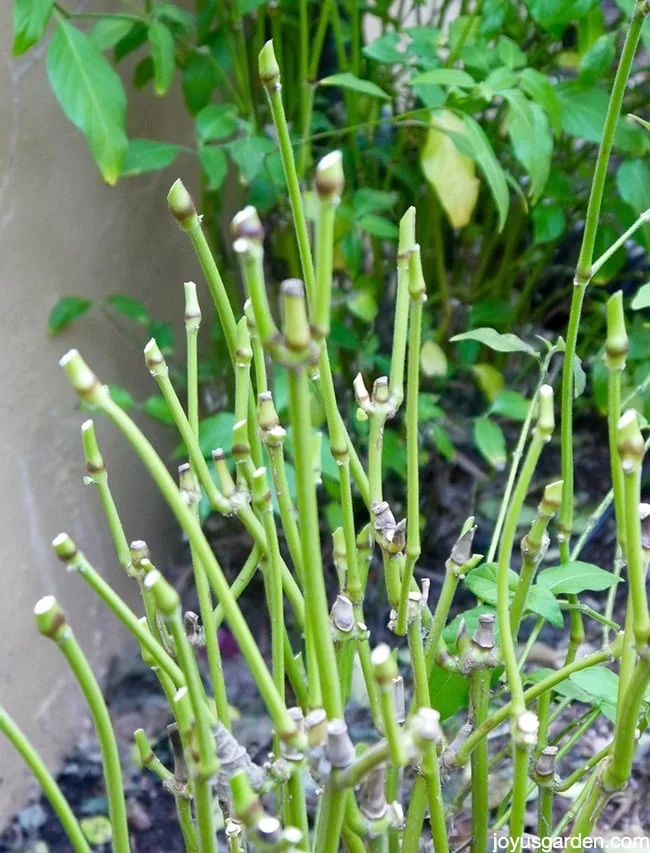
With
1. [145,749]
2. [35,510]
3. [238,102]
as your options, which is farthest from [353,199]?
[145,749]

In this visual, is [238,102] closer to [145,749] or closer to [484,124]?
[484,124]

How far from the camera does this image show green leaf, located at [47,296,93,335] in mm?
685

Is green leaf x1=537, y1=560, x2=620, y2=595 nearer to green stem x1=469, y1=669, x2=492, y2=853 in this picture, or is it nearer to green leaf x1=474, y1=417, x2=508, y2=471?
green stem x1=469, y1=669, x2=492, y2=853

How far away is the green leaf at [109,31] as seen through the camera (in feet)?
2.06

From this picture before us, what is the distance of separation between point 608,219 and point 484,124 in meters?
0.16

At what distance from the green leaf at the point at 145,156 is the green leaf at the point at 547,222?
0.35m

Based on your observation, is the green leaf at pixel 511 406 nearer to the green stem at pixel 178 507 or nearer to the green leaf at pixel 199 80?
the green leaf at pixel 199 80

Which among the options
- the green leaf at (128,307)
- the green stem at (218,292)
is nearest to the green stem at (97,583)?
the green stem at (218,292)

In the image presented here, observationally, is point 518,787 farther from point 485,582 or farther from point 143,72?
point 143,72

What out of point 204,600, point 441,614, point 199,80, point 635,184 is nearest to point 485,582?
point 441,614

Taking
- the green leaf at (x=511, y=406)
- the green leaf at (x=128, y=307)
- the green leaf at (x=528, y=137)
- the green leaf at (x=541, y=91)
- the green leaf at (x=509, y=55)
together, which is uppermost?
the green leaf at (x=509, y=55)

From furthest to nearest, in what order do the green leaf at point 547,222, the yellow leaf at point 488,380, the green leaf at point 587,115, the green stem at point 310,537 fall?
1. the yellow leaf at point 488,380
2. the green leaf at point 547,222
3. the green leaf at point 587,115
4. the green stem at point 310,537

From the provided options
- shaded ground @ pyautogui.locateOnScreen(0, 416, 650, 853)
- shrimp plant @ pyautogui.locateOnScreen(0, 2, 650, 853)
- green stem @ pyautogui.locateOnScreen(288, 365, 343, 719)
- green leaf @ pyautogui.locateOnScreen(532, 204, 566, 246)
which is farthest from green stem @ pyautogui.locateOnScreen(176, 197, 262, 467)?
green leaf @ pyautogui.locateOnScreen(532, 204, 566, 246)

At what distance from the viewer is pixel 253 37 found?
81 centimetres
